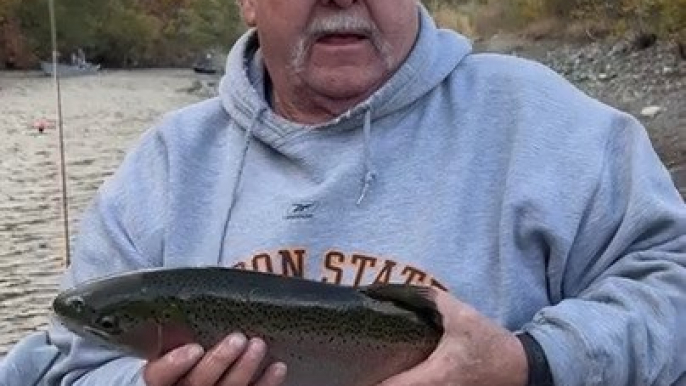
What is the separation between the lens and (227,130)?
10.8ft

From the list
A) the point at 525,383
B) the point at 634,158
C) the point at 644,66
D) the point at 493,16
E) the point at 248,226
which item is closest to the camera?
the point at 525,383

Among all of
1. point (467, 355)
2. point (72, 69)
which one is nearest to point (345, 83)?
point (467, 355)

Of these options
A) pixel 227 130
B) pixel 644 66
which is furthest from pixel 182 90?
pixel 227 130

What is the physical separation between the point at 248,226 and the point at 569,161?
2.25ft

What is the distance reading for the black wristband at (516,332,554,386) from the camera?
275 centimetres

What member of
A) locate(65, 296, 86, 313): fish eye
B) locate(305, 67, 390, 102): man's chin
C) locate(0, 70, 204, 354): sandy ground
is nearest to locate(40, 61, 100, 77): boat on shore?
locate(0, 70, 204, 354): sandy ground

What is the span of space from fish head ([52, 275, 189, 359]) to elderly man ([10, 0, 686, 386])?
0.27ft

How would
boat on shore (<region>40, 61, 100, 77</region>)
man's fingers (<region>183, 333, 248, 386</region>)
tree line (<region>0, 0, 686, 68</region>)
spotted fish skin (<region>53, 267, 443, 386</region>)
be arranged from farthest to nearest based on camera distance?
1. tree line (<region>0, 0, 686, 68</region>)
2. boat on shore (<region>40, 61, 100, 77</region>)
3. spotted fish skin (<region>53, 267, 443, 386</region>)
4. man's fingers (<region>183, 333, 248, 386</region>)

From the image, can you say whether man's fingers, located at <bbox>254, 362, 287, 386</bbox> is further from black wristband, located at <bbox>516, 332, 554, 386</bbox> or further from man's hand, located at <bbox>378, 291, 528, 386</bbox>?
black wristband, located at <bbox>516, 332, 554, 386</bbox>

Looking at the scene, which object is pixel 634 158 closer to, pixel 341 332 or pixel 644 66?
pixel 341 332

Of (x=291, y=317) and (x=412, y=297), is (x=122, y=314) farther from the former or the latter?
(x=412, y=297)

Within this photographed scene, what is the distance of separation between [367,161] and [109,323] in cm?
64

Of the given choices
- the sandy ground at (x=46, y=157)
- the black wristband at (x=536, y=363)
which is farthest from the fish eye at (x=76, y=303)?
the sandy ground at (x=46, y=157)

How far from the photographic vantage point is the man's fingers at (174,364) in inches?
104
